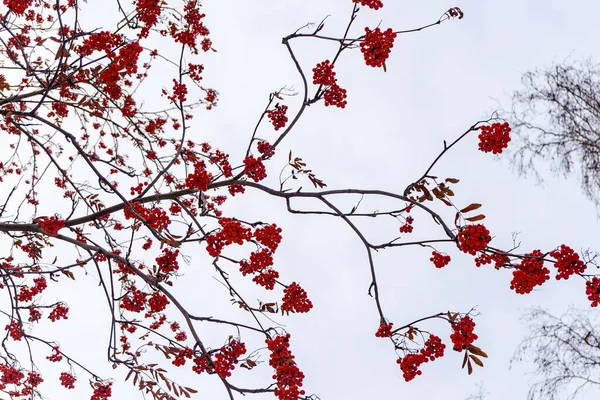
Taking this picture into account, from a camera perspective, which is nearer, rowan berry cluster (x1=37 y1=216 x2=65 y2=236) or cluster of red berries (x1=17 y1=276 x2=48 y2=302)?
rowan berry cluster (x1=37 y1=216 x2=65 y2=236)

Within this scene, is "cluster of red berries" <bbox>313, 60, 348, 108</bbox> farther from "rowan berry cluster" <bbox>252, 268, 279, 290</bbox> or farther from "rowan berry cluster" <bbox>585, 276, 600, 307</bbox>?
"rowan berry cluster" <bbox>585, 276, 600, 307</bbox>

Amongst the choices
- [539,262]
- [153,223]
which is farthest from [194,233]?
[539,262]

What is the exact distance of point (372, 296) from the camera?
2.70 m

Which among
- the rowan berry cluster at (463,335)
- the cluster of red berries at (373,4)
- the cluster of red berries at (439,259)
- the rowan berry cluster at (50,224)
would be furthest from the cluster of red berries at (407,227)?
the rowan berry cluster at (50,224)

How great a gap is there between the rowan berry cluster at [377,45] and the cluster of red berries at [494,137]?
0.67 metres

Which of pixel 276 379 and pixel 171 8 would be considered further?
pixel 171 8

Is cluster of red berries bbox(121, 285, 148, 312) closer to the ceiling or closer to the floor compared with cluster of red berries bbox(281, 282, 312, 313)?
closer to the ceiling

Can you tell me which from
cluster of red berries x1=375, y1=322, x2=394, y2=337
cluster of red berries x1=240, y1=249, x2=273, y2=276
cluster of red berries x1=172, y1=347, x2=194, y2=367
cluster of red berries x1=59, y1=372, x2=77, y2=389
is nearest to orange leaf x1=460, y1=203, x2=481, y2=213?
cluster of red berries x1=375, y1=322, x2=394, y2=337

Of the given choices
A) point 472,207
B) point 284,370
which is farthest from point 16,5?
point 472,207

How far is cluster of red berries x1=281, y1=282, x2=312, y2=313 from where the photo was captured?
2.77m

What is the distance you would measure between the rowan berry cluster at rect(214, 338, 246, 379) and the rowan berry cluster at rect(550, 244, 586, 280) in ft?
5.48

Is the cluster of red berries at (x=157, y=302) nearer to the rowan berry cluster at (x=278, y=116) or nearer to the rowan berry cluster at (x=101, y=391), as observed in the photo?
the rowan berry cluster at (x=101, y=391)

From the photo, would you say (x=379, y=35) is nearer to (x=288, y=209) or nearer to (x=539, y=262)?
(x=288, y=209)

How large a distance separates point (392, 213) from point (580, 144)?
589 cm
